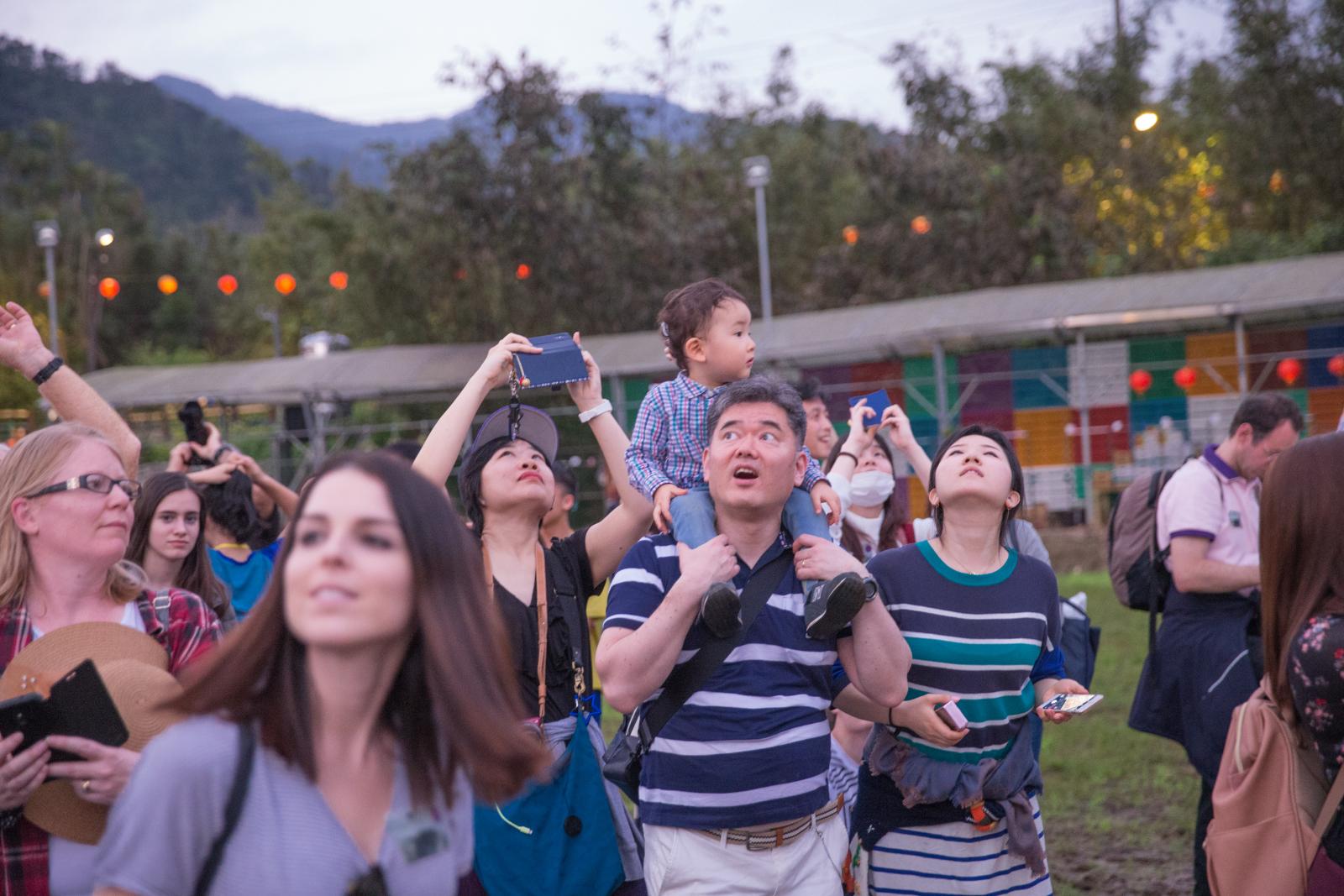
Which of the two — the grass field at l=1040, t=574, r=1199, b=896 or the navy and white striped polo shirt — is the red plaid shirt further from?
the grass field at l=1040, t=574, r=1199, b=896

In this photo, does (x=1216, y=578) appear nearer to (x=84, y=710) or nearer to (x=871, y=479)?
(x=871, y=479)

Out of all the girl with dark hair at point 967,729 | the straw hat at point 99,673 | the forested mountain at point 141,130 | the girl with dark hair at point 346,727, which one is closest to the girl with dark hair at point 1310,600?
the girl with dark hair at point 967,729

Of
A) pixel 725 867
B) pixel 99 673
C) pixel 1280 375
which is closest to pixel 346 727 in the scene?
pixel 99 673

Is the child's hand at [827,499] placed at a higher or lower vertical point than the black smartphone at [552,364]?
lower

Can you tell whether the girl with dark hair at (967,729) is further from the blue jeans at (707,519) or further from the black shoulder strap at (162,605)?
the black shoulder strap at (162,605)

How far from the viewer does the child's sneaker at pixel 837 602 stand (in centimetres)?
281

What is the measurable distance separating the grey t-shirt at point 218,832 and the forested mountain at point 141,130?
10465 centimetres

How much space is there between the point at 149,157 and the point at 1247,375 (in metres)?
106

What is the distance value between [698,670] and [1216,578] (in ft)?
8.91

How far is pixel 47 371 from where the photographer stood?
358 centimetres

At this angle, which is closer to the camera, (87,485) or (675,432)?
(87,485)

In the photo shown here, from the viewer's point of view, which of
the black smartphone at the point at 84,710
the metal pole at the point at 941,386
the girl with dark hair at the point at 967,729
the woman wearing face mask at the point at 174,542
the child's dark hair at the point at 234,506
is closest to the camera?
the black smartphone at the point at 84,710

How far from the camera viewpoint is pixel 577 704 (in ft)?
11.9

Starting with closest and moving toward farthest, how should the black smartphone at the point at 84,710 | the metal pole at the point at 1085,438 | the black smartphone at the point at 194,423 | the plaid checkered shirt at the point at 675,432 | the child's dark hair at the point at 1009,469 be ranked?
the black smartphone at the point at 84,710 < the child's dark hair at the point at 1009,469 < the plaid checkered shirt at the point at 675,432 < the black smartphone at the point at 194,423 < the metal pole at the point at 1085,438
